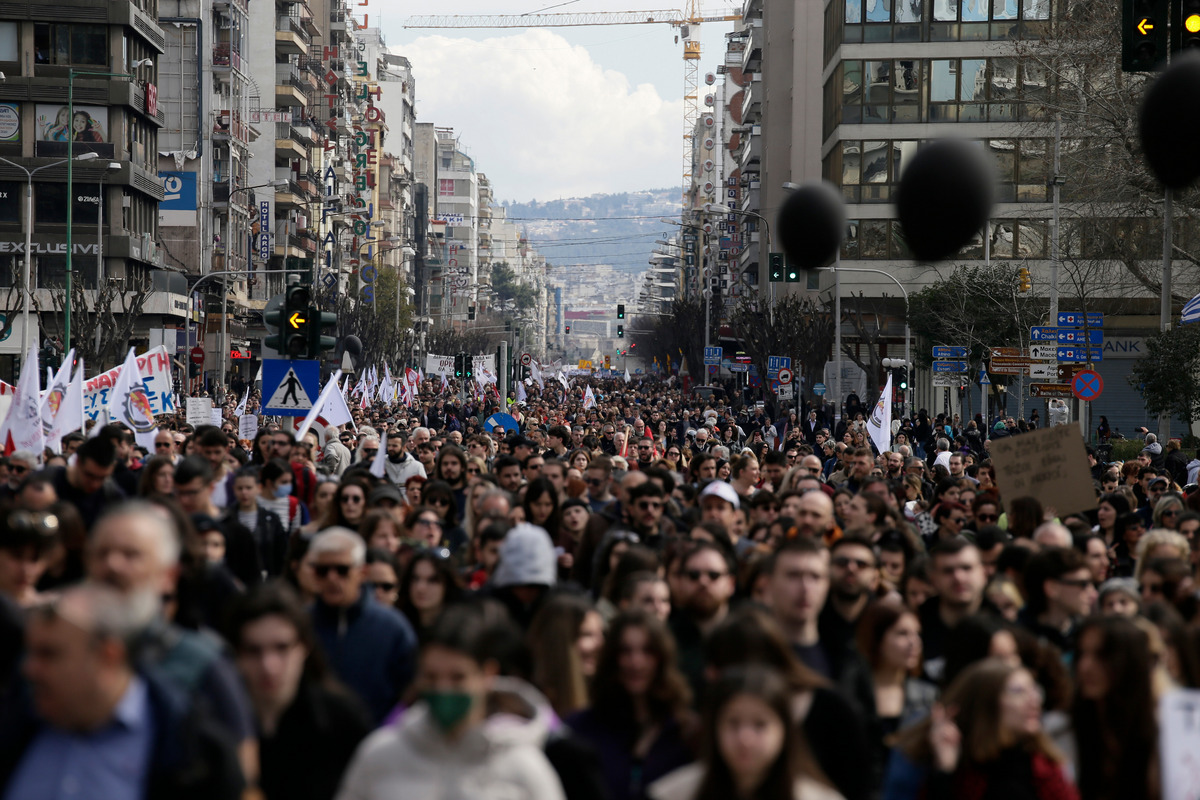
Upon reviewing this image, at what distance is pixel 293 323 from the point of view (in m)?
15.1

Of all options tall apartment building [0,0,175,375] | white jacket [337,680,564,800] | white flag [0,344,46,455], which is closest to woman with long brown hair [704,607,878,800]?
white jacket [337,680,564,800]

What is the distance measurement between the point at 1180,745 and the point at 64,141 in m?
55.0

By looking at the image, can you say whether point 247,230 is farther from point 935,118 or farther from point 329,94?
point 935,118

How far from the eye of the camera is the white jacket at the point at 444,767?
13.7 feet

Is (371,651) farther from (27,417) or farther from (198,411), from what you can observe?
(198,411)

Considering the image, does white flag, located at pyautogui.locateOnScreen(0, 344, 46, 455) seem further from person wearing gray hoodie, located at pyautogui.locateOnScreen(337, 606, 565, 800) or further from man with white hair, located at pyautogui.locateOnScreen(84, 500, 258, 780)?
person wearing gray hoodie, located at pyautogui.locateOnScreen(337, 606, 565, 800)

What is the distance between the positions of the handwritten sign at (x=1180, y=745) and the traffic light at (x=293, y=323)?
1094cm

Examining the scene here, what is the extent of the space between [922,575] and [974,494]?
523 centimetres

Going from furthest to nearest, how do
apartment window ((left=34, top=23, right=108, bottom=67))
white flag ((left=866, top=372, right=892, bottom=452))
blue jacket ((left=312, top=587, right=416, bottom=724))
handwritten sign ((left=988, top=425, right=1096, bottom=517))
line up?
1. apartment window ((left=34, top=23, right=108, bottom=67))
2. white flag ((left=866, top=372, right=892, bottom=452))
3. handwritten sign ((left=988, top=425, right=1096, bottom=517))
4. blue jacket ((left=312, top=587, right=416, bottom=724))

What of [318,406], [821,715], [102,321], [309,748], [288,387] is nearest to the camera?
[309,748]

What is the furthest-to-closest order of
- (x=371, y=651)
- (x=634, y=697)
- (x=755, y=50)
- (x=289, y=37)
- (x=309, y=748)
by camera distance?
1. (x=755, y=50)
2. (x=289, y=37)
3. (x=371, y=651)
4. (x=634, y=697)
5. (x=309, y=748)

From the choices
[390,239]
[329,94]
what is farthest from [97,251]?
[390,239]

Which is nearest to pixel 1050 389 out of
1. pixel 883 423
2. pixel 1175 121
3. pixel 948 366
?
pixel 883 423

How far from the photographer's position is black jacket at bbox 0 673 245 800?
4031 mm
